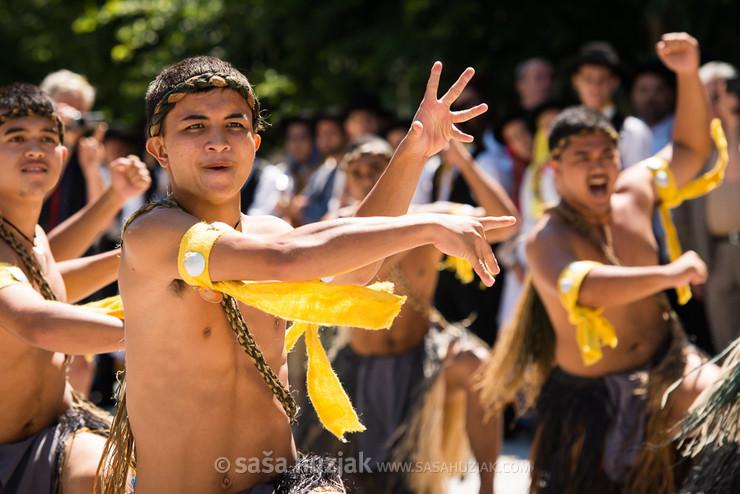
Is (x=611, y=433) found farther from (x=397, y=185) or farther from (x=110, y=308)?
(x=110, y=308)

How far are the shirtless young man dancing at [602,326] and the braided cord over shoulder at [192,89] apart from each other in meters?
1.97

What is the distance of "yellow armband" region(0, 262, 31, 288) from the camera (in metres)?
3.50

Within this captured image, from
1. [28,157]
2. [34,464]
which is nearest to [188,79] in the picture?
[28,157]

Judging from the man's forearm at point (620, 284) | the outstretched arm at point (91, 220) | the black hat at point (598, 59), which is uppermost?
the black hat at point (598, 59)

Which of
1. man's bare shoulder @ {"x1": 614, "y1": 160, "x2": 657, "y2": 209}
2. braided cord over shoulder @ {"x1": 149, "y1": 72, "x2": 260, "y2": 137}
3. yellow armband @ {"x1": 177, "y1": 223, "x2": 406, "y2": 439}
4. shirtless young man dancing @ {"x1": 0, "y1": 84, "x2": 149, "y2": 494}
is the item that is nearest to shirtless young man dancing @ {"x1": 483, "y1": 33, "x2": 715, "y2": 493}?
man's bare shoulder @ {"x1": 614, "y1": 160, "x2": 657, "y2": 209}

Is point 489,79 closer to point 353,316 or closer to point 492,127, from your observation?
point 492,127

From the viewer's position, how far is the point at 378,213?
3141mm

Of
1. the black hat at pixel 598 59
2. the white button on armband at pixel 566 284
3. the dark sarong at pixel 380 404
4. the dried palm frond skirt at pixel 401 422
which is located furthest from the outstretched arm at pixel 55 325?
the black hat at pixel 598 59

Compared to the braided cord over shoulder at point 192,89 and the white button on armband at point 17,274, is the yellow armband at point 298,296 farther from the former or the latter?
the white button on armband at point 17,274

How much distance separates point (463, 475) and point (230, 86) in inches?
133

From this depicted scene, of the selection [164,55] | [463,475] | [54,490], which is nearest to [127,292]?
[54,490]

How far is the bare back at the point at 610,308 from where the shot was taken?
4668 millimetres

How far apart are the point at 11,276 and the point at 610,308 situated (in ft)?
8.73

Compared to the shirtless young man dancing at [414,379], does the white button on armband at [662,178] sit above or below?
above
